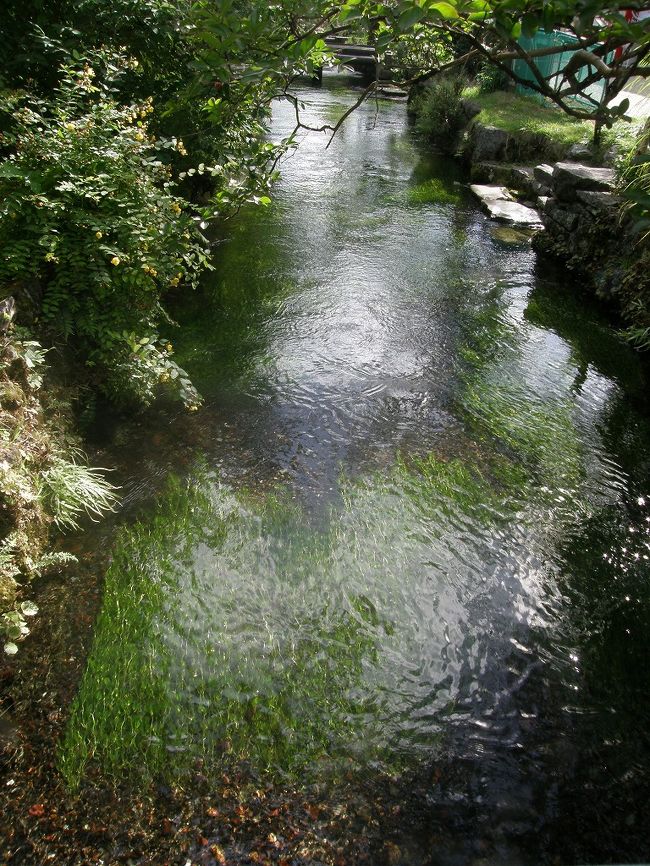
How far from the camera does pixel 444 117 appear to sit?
1480 centimetres

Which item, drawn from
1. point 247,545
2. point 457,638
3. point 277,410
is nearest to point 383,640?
point 457,638

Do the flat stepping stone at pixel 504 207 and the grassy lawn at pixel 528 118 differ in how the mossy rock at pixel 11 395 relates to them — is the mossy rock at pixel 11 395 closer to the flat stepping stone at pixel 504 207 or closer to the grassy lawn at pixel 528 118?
the flat stepping stone at pixel 504 207

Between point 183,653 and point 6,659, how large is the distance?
37.0 inches

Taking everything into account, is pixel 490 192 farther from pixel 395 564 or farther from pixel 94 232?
pixel 395 564

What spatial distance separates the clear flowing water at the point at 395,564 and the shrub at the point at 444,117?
393 inches

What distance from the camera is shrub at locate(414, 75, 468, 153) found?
14.5 metres

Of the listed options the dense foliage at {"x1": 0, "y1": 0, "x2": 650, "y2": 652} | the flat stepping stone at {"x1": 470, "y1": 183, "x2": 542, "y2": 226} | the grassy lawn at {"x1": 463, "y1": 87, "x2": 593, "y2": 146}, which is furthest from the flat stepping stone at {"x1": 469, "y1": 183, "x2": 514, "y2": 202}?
the dense foliage at {"x1": 0, "y1": 0, "x2": 650, "y2": 652}

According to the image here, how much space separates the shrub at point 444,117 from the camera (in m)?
14.5

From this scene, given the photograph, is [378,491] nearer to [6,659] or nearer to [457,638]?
[457,638]

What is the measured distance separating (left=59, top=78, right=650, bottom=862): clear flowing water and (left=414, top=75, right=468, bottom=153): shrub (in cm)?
998

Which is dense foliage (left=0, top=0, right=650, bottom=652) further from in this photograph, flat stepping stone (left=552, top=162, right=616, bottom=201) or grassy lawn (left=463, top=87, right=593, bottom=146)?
grassy lawn (left=463, top=87, right=593, bottom=146)

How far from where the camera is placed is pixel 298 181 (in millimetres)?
10734

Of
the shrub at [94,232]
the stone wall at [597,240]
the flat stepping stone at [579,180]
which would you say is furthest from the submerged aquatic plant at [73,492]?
the flat stepping stone at [579,180]

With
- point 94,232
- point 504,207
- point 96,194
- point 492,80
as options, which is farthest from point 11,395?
point 492,80
